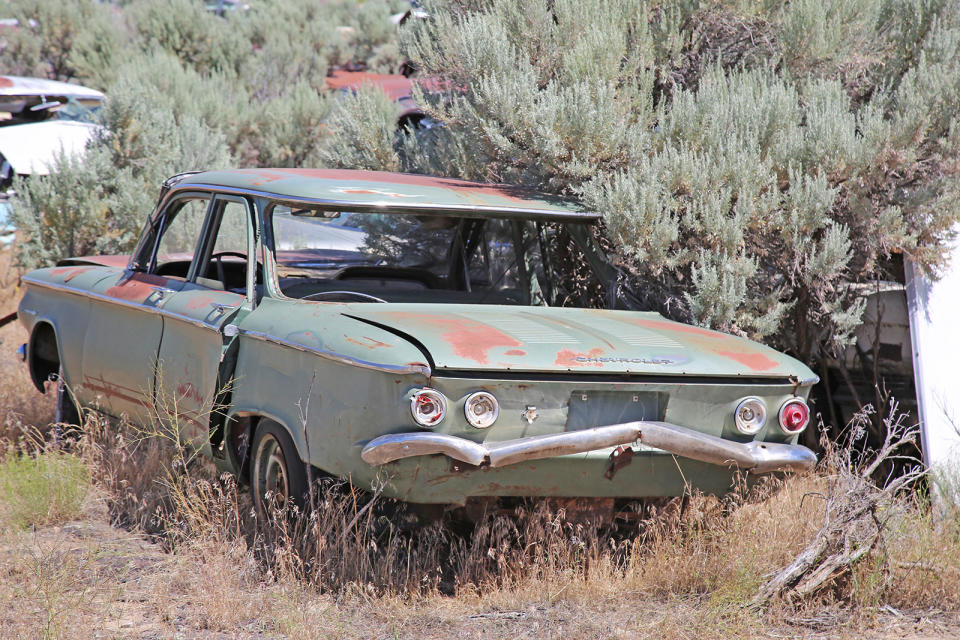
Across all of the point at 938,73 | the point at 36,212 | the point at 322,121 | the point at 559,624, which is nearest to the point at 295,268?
the point at 559,624

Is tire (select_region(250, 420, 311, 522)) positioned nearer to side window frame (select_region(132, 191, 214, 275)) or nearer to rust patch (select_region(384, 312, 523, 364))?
rust patch (select_region(384, 312, 523, 364))

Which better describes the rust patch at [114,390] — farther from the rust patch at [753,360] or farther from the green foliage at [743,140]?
the rust patch at [753,360]

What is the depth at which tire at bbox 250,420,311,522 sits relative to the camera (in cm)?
392

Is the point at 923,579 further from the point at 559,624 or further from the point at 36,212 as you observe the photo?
the point at 36,212

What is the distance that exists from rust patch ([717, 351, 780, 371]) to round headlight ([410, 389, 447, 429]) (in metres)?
1.21

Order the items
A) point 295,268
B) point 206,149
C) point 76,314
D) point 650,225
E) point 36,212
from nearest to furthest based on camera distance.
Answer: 1. point 295,268
2. point 650,225
3. point 76,314
4. point 36,212
5. point 206,149

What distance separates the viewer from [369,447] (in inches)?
133

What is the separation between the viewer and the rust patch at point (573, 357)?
3.54 m

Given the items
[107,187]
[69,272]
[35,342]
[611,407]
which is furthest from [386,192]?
[107,187]

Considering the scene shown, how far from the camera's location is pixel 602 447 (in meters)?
3.53

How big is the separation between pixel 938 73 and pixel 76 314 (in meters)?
4.93

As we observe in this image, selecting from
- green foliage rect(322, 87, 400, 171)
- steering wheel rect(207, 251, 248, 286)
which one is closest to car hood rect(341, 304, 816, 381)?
steering wheel rect(207, 251, 248, 286)

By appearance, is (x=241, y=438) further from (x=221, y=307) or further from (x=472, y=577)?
(x=472, y=577)

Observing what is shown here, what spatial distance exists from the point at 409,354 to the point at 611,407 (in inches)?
31.8
